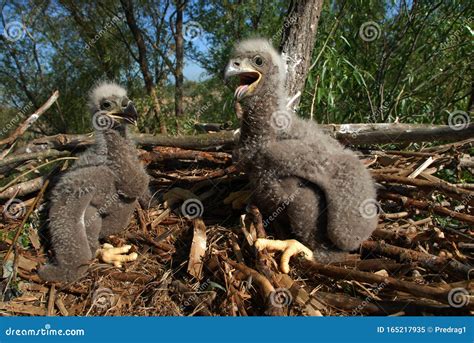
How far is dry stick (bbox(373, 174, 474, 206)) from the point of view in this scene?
7.88ft

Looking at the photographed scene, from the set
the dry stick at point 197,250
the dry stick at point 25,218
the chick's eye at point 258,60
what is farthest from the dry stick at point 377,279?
the dry stick at point 25,218

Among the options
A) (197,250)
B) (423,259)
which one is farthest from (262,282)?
(423,259)

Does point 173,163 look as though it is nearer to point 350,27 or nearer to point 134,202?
point 134,202

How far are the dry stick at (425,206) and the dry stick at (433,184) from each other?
0.33ft

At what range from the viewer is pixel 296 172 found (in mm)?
2301

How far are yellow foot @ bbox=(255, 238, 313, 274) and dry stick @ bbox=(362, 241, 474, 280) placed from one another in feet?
1.27

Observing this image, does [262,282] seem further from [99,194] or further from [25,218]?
[25,218]

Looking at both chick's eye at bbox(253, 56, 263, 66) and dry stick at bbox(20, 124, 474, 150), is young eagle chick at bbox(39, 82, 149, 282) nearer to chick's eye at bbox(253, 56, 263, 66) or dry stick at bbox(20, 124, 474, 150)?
dry stick at bbox(20, 124, 474, 150)

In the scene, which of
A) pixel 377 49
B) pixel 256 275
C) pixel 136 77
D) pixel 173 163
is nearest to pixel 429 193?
pixel 256 275

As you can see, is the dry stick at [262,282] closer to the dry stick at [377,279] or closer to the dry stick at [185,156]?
the dry stick at [377,279]

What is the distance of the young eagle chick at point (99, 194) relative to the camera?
96.7 inches

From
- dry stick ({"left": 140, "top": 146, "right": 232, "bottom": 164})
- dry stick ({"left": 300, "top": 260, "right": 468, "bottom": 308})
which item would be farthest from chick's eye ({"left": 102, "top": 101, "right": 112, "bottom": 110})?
dry stick ({"left": 300, "top": 260, "right": 468, "bottom": 308})

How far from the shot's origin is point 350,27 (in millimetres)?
5254

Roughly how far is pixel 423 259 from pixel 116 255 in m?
1.83
